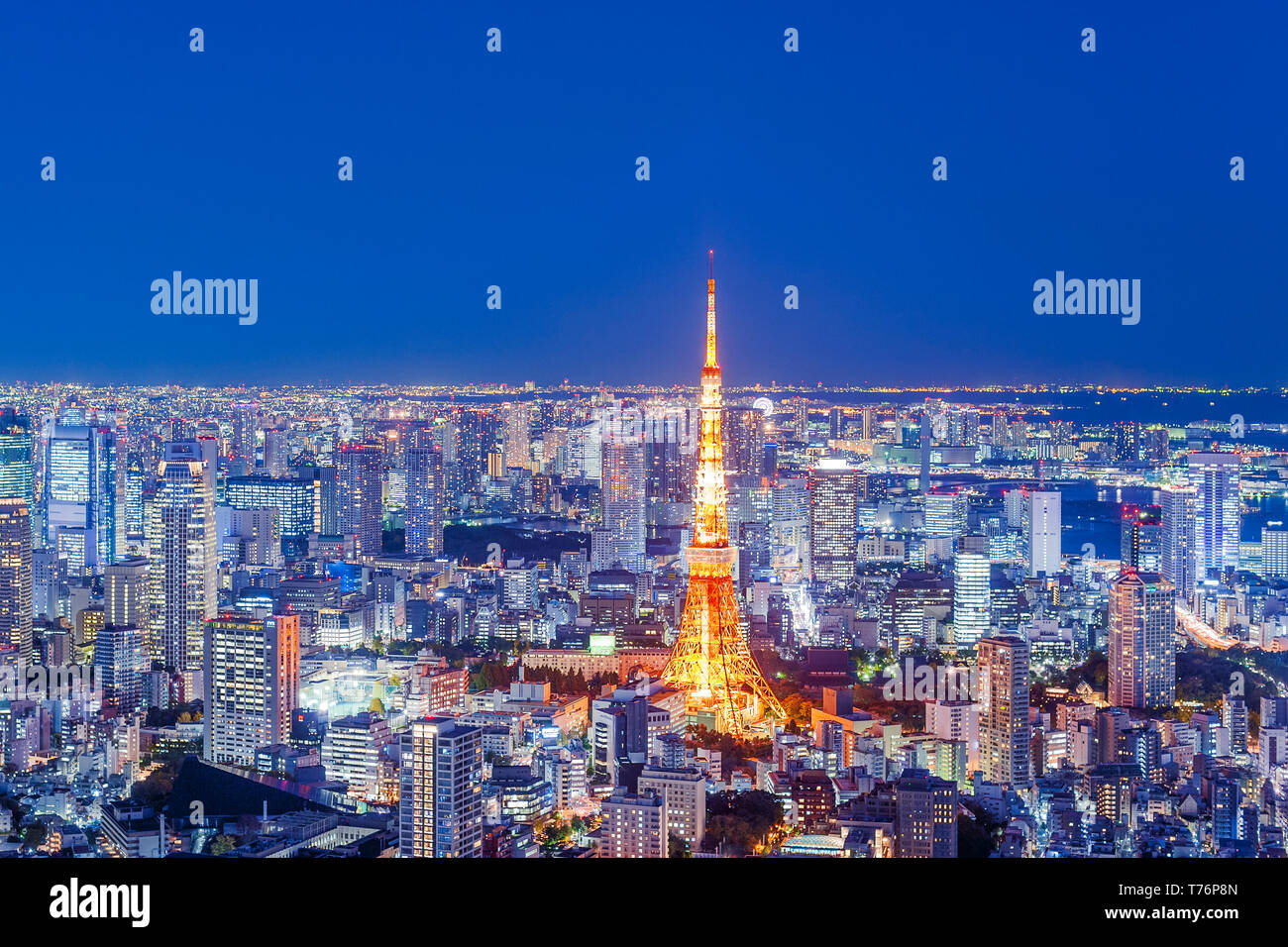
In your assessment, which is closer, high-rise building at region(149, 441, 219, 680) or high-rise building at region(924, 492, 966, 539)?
high-rise building at region(149, 441, 219, 680)

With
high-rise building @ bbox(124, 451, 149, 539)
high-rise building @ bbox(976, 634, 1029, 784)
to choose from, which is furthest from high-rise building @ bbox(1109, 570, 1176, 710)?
high-rise building @ bbox(124, 451, 149, 539)

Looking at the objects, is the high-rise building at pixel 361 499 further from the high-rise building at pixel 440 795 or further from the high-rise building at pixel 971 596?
the high-rise building at pixel 440 795

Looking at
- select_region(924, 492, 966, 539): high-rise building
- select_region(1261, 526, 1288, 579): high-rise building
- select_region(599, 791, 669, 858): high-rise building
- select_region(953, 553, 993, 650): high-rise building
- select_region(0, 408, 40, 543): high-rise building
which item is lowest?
select_region(599, 791, 669, 858): high-rise building

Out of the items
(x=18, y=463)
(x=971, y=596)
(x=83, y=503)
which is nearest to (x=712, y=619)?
(x=971, y=596)

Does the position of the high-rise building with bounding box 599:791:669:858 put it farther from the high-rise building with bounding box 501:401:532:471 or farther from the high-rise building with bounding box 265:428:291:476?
the high-rise building with bounding box 265:428:291:476

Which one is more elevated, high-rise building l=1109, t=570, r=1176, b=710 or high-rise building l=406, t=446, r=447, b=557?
high-rise building l=406, t=446, r=447, b=557
